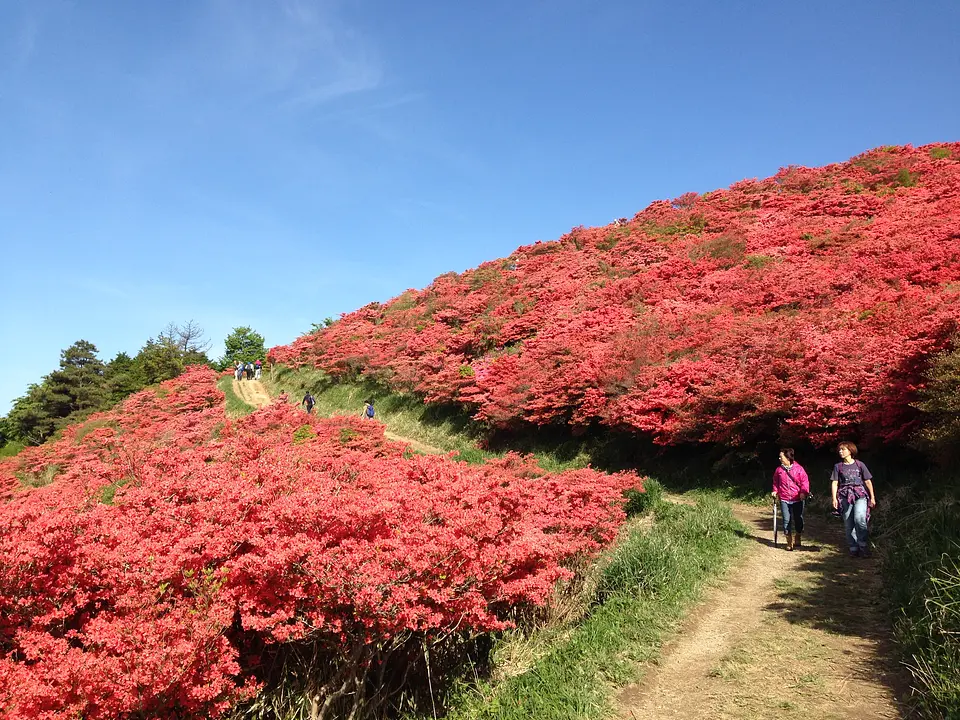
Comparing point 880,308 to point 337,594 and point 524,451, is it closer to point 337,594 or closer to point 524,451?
point 524,451

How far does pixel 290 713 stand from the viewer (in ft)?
16.3

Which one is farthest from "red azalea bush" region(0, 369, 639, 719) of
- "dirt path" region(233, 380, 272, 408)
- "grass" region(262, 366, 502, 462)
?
"dirt path" region(233, 380, 272, 408)

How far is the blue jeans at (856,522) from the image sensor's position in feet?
24.5

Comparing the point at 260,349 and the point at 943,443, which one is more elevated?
the point at 260,349

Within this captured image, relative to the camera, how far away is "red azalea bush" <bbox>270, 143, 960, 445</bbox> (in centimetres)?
1089

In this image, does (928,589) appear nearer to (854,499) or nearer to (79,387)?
(854,499)

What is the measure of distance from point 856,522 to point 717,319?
9.16 meters

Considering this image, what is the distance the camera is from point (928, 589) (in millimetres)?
5086

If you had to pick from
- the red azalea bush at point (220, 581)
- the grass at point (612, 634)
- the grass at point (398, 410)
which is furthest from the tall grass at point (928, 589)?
the grass at point (398, 410)

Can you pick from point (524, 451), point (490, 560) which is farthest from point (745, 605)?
point (524, 451)

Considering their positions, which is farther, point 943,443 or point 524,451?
point 524,451

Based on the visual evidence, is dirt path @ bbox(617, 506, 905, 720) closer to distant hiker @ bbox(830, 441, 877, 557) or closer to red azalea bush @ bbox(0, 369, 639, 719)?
distant hiker @ bbox(830, 441, 877, 557)

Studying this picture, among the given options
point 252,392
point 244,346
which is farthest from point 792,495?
point 244,346

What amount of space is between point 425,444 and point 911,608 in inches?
649
